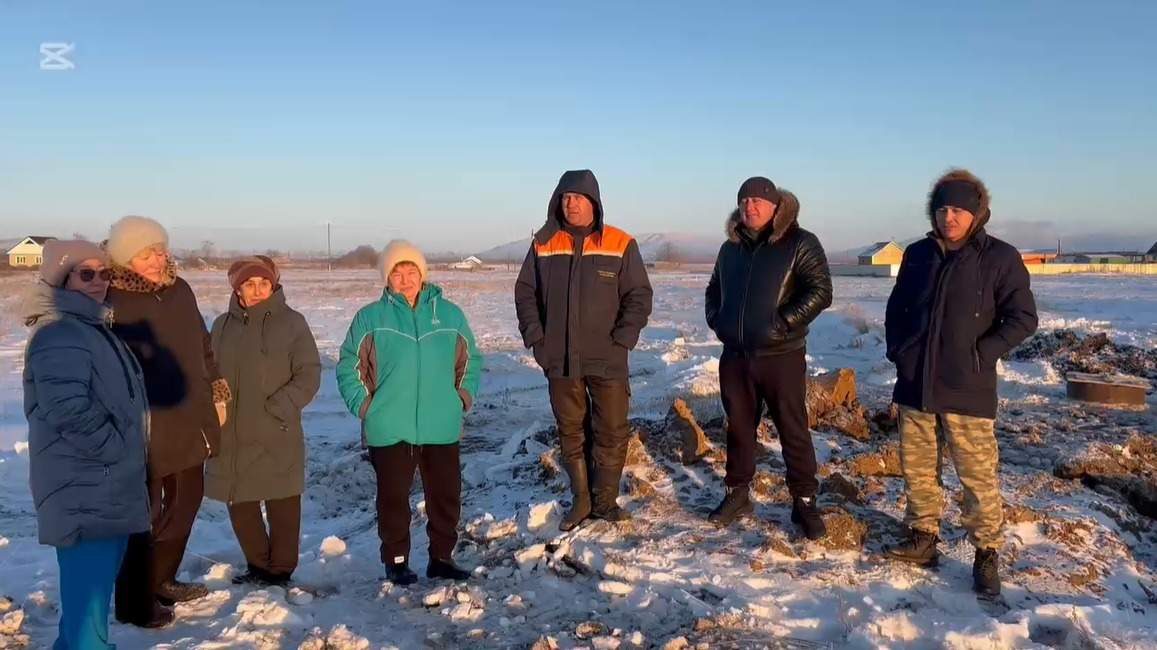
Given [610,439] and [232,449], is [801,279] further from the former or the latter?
[232,449]

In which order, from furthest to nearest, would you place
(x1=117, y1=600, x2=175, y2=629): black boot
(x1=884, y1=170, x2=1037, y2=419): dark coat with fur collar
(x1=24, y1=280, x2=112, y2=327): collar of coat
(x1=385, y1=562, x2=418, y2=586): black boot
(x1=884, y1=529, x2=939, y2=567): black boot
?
(x1=385, y1=562, x2=418, y2=586): black boot
(x1=884, y1=529, x2=939, y2=567): black boot
(x1=884, y1=170, x2=1037, y2=419): dark coat with fur collar
(x1=117, y1=600, x2=175, y2=629): black boot
(x1=24, y1=280, x2=112, y2=327): collar of coat

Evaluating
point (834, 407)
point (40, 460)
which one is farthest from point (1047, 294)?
point (40, 460)

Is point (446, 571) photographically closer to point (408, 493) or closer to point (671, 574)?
point (408, 493)

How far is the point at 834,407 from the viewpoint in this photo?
823 cm

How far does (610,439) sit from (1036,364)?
34.3 ft

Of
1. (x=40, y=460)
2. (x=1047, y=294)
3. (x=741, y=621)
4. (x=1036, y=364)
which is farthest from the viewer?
(x=1047, y=294)

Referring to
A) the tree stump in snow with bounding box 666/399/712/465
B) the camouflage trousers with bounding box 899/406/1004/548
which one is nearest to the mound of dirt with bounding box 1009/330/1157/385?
the tree stump in snow with bounding box 666/399/712/465

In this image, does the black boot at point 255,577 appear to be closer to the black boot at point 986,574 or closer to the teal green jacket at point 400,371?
the teal green jacket at point 400,371

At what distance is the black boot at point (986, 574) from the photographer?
448 centimetres

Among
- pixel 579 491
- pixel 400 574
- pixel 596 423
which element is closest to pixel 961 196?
pixel 596 423

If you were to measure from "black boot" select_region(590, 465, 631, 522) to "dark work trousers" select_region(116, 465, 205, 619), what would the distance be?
2423 millimetres

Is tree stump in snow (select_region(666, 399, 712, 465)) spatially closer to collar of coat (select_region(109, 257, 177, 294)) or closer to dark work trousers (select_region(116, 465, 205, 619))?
dark work trousers (select_region(116, 465, 205, 619))

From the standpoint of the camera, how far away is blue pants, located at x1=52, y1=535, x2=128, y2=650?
3.62 metres

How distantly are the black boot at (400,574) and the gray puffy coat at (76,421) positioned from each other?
1745 mm
